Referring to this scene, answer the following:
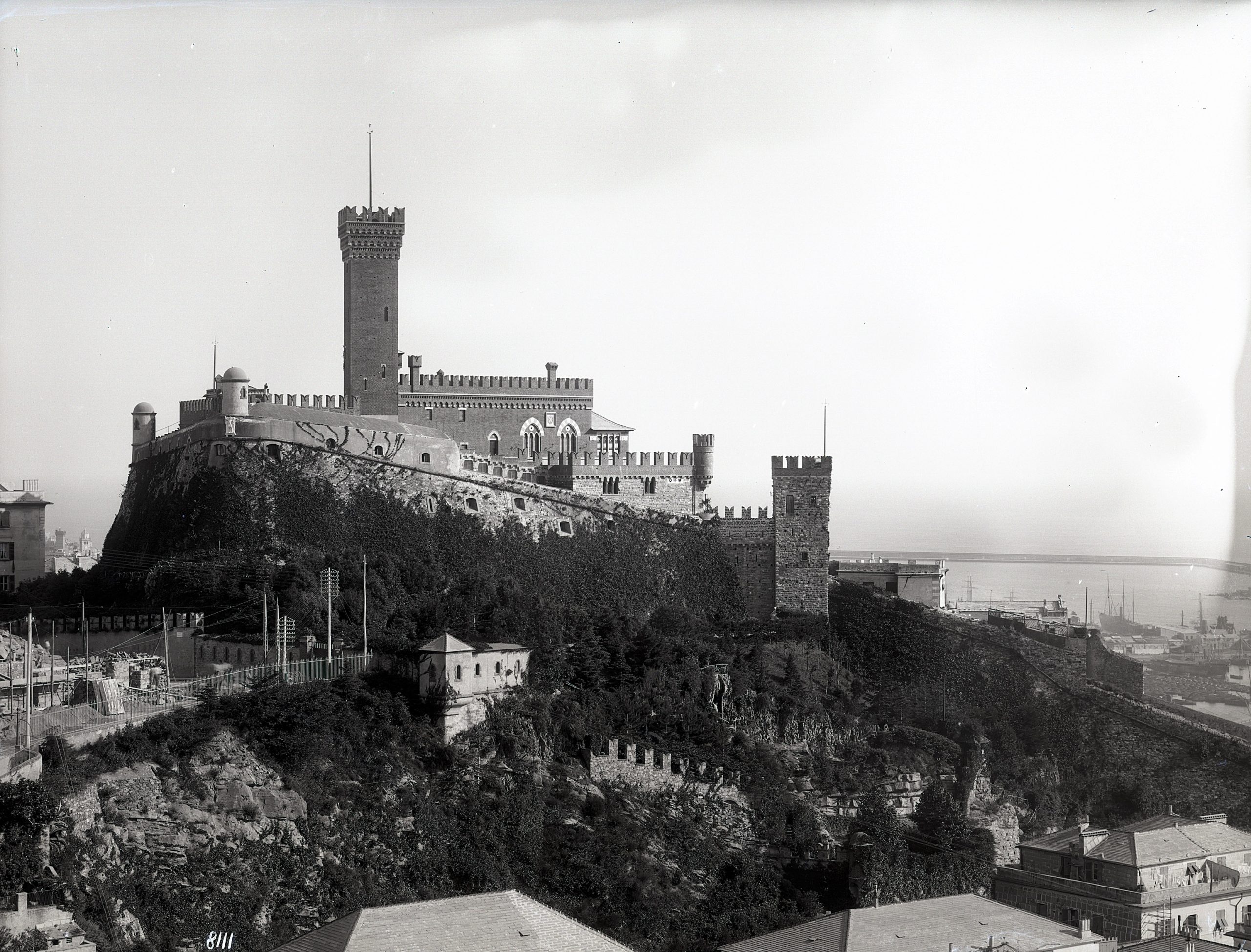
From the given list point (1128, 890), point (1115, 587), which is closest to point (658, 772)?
point (1128, 890)

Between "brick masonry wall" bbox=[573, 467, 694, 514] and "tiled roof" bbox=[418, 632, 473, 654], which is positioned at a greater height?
"brick masonry wall" bbox=[573, 467, 694, 514]

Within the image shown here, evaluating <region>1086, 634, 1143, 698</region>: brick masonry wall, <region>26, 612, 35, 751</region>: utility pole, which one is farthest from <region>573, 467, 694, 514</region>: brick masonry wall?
<region>26, 612, 35, 751</region>: utility pole

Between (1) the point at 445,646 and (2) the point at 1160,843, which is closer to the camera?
(2) the point at 1160,843

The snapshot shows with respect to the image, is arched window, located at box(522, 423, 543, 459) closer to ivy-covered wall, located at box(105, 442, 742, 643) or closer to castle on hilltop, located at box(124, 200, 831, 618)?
castle on hilltop, located at box(124, 200, 831, 618)

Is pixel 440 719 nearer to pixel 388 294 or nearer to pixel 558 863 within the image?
pixel 558 863

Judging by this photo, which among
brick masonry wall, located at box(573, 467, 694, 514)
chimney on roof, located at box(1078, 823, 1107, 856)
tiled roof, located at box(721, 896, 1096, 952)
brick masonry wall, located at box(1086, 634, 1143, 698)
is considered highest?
brick masonry wall, located at box(573, 467, 694, 514)

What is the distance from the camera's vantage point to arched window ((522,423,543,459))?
164ft

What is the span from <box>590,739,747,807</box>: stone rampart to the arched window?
14.2 m

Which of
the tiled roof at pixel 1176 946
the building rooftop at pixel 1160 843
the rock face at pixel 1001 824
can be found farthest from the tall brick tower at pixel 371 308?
the tiled roof at pixel 1176 946

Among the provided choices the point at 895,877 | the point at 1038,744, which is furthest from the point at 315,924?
the point at 1038,744

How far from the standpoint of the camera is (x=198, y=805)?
103 ft

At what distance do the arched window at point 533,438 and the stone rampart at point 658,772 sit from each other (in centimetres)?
Result: 1418

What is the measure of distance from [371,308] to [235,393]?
20.2 feet

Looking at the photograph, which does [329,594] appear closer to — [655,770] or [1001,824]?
[655,770]
